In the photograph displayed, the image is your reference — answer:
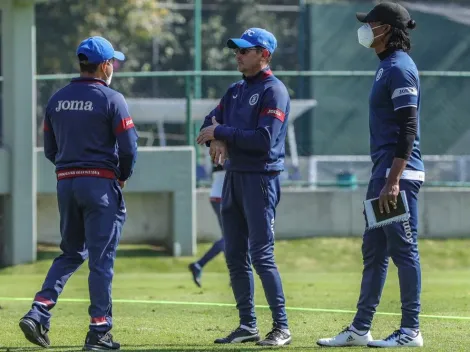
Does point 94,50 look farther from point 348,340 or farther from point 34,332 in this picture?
point 348,340

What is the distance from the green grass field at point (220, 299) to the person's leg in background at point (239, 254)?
0.92ft

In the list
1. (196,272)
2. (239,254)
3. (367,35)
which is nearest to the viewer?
(367,35)

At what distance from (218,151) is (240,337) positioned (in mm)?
1272

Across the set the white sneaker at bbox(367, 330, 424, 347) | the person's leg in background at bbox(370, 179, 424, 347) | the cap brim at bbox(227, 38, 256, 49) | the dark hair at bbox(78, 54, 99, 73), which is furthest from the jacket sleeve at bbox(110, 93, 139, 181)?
the white sneaker at bbox(367, 330, 424, 347)

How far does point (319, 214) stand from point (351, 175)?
0.84 metres

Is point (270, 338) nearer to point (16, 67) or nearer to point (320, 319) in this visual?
point (320, 319)

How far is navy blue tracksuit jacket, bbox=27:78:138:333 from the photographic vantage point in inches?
301

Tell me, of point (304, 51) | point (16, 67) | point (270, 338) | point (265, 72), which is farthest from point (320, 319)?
point (304, 51)

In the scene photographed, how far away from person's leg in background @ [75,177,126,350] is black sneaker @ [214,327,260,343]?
77 cm

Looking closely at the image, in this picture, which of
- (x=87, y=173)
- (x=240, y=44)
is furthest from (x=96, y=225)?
(x=240, y=44)

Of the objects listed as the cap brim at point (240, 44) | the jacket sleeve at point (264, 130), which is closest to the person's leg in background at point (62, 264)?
the jacket sleeve at point (264, 130)

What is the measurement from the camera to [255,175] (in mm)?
8023

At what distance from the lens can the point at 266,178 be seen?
8047 mm

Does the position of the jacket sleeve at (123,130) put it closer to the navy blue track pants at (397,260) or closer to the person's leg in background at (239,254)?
the person's leg in background at (239,254)
